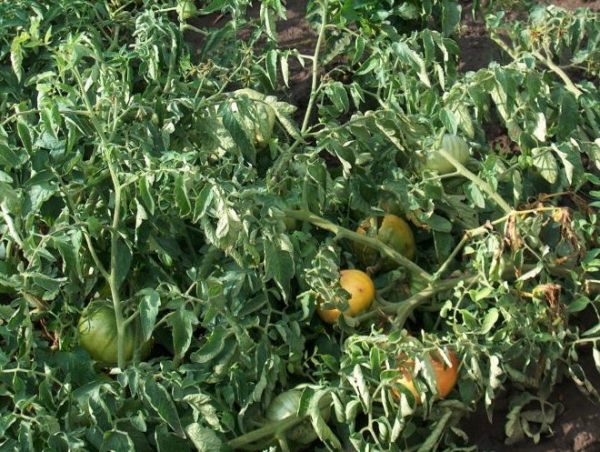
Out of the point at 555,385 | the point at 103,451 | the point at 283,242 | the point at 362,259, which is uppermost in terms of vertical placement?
the point at 283,242

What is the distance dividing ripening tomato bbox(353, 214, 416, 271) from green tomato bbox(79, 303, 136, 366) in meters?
0.66

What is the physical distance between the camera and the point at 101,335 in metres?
2.26

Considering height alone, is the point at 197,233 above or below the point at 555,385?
above

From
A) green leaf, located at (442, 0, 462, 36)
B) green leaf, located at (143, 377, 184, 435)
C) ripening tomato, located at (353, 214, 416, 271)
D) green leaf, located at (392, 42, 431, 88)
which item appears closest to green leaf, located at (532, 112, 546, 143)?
green leaf, located at (392, 42, 431, 88)

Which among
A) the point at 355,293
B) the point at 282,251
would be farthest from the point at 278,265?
the point at 355,293

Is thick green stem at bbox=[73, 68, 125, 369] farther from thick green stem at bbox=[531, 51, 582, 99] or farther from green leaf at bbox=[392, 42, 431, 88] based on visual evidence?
thick green stem at bbox=[531, 51, 582, 99]

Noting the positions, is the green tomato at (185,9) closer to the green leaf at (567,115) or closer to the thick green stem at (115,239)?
the thick green stem at (115,239)

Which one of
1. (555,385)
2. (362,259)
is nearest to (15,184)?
(362,259)

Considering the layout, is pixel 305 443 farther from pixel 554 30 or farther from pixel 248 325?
pixel 554 30

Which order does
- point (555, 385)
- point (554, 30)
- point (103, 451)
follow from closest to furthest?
point (103, 451) → point (555, 385) → point (554, 30)

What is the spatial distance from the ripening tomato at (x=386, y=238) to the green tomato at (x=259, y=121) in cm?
36

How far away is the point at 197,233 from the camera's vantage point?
2.58 meters

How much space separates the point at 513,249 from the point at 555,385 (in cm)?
42

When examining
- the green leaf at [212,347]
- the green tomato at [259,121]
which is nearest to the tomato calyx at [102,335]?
the green leaf at [212,347]
